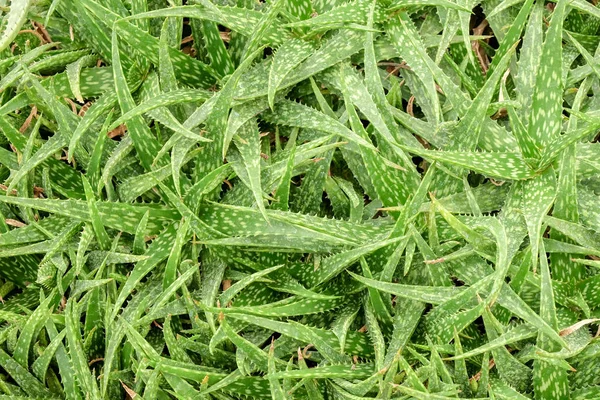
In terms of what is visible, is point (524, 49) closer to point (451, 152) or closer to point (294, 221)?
point (451, 152)

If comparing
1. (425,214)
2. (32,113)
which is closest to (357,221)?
(425,214)

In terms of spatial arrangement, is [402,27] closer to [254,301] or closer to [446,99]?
[446,99]

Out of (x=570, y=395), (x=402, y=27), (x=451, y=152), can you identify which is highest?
(x=402, y=27)

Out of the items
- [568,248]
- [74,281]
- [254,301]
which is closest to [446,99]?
[568,248]

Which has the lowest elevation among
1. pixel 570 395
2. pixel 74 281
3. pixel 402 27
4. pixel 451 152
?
pixel 570 395

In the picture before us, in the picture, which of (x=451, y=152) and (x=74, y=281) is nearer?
(x=451, y=152)

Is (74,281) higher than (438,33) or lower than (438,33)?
lower
